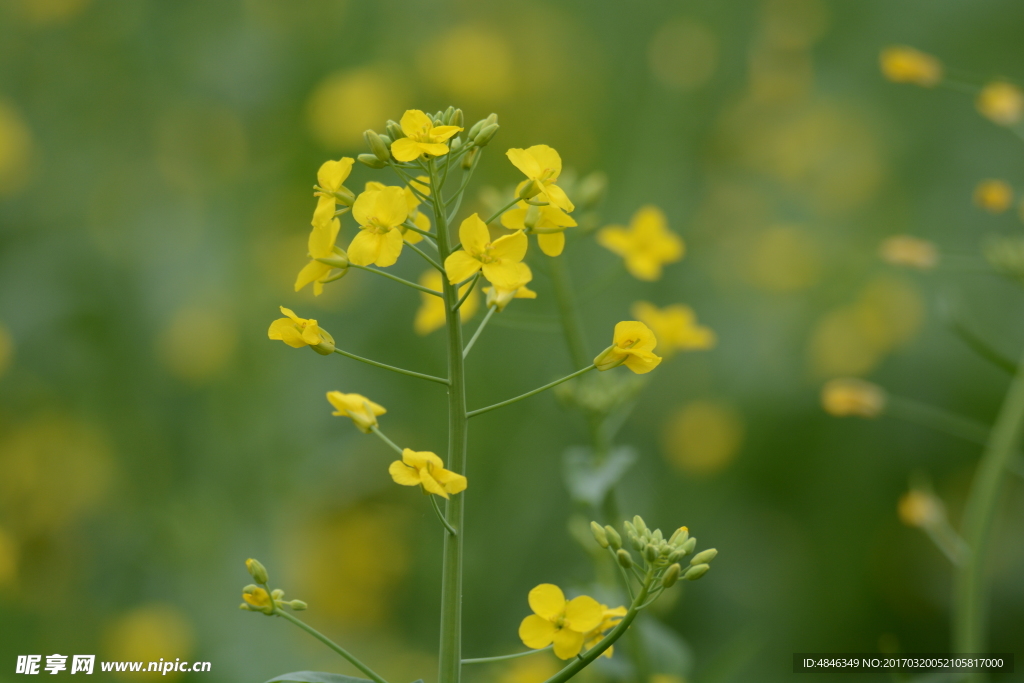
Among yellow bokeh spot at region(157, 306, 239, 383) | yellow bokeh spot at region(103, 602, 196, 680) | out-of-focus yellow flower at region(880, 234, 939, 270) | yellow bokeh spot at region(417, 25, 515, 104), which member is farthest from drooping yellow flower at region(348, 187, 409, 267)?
yellow bokeh spot at region(417, 25, 515, 104)

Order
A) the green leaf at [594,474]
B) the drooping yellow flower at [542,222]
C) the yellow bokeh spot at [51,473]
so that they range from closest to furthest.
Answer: the drooping yellow flower at [542,222] < the green leaf at [594,474] < the yellow bokeh spot at [51,473]

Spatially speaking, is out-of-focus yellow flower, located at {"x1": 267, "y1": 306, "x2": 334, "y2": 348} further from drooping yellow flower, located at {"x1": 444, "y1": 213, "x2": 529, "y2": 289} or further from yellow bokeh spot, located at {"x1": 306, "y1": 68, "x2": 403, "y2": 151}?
yellow bokeh spot, located at {"x1": 306, "y1": 68, "x2": 403, "y2": 151}

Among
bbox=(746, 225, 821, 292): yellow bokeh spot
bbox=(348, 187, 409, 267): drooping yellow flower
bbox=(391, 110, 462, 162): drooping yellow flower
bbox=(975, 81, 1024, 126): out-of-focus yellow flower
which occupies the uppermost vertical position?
bbox=(746, 225, 821, 292): yellow bokeh spot

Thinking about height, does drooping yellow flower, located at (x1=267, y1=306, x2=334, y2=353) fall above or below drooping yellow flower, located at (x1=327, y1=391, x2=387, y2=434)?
above

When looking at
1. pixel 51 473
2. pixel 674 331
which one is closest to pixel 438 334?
pixel 51 473

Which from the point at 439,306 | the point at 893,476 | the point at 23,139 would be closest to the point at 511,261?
the point at 439,306

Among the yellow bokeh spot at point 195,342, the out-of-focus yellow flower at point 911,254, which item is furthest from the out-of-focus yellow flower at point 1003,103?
the yellow bokeh spot at point 195,342

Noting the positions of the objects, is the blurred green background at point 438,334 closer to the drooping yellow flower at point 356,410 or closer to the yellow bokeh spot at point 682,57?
the yellow bokeh spot at point 682,57
